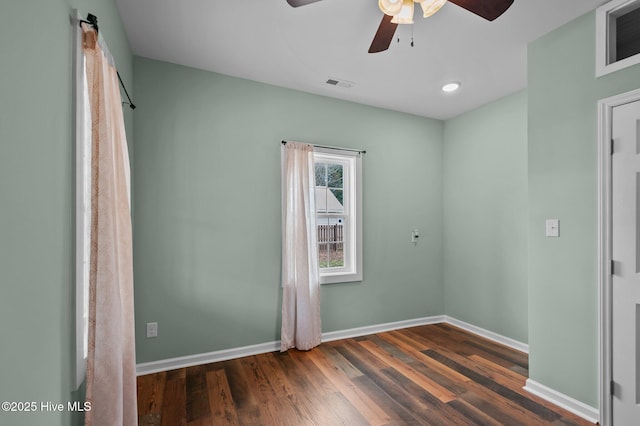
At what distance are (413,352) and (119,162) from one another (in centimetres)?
302

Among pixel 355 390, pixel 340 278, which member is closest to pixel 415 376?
pixel 355 390

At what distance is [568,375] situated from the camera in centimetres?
218

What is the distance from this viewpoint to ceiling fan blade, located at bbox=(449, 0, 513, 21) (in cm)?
157

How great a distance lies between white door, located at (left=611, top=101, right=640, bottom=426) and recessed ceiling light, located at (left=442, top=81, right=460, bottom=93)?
143 centimetres

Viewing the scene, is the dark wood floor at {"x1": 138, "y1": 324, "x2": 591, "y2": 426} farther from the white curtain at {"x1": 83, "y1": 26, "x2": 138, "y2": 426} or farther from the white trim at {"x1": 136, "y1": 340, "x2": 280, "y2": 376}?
the white curtain at {"x1": 83, "y1": 26, "x2": 138, "y2": 426}

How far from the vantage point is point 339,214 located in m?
3.64

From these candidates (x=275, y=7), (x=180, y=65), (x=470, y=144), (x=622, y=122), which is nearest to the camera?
(x=622, y=122)

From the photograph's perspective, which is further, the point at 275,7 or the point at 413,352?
the point at 413,352

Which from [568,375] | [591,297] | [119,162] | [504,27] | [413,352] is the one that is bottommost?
[413,352]

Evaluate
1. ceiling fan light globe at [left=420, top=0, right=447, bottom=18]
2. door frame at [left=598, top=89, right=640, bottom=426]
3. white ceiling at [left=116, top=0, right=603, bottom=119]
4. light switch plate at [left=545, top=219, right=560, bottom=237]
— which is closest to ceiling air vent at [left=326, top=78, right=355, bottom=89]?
white ceiling at [left=116, top=0, right=603, bottom=119]

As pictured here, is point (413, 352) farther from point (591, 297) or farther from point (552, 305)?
point (591, 297)

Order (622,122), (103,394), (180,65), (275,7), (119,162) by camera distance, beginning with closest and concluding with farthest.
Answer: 1. (103,394)
2. (119,162)
3. (622,122)
4. (275,7)
5. (180,65)

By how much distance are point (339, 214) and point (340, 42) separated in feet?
5.99

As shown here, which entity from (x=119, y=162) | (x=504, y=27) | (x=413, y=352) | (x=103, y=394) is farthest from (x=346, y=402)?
(x=504, y=27)
